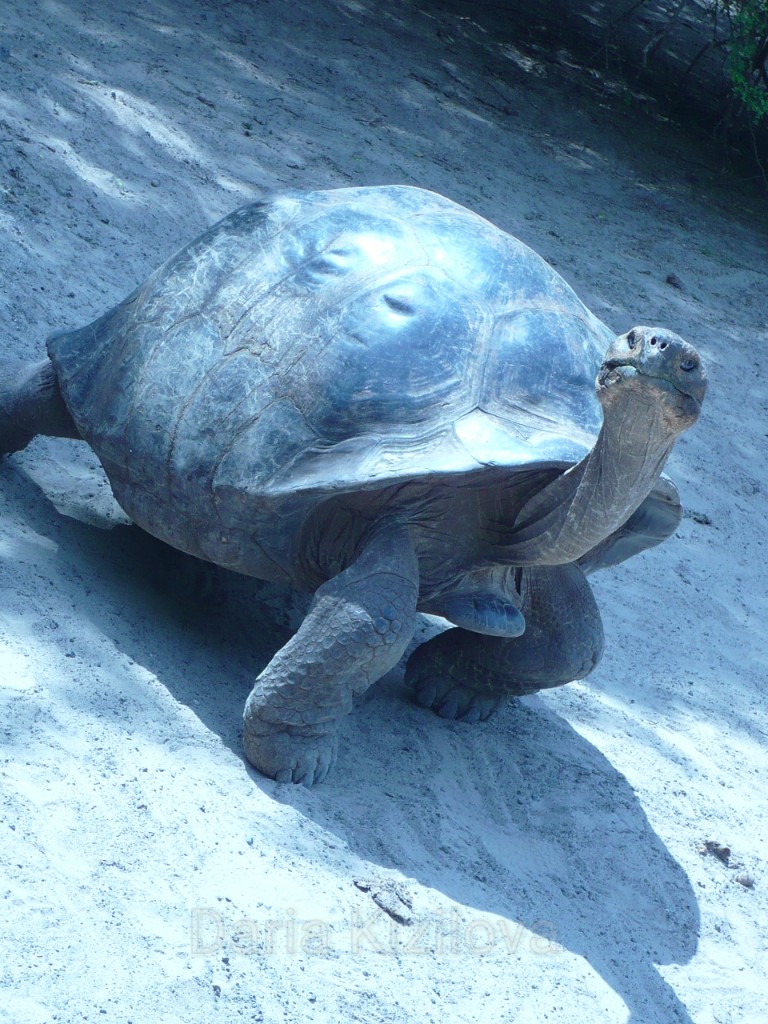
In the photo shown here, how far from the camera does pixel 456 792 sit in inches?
A: 142

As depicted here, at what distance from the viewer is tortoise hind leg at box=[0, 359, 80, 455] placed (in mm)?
4188

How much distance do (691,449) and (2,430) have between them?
3.63 metres

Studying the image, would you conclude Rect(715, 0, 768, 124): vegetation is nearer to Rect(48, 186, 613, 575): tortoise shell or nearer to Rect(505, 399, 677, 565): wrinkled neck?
Rect(48, 186, 613, 575): tortoise shell

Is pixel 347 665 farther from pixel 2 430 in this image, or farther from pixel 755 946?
pixel 2 430

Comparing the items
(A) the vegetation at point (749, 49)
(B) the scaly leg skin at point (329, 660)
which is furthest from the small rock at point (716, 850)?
(A) the vegetation at point (749, 49)

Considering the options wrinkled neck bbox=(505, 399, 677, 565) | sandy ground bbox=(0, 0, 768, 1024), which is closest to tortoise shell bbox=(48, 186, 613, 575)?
wrinkled neck bbox=(505, 399, 677, 565)

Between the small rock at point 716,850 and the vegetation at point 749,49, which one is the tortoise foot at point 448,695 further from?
the vegetation at point 749,49

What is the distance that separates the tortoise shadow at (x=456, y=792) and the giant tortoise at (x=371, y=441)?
0.18m

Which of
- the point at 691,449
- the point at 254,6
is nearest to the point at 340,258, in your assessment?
the point at 691,449

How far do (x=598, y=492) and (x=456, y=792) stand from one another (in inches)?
43.7

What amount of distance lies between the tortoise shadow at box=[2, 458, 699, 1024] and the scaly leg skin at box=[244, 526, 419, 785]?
94 millimetres

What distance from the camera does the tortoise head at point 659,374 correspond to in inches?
102

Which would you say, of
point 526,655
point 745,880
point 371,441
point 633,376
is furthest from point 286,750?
point 745,880

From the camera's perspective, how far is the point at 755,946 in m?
3.48
